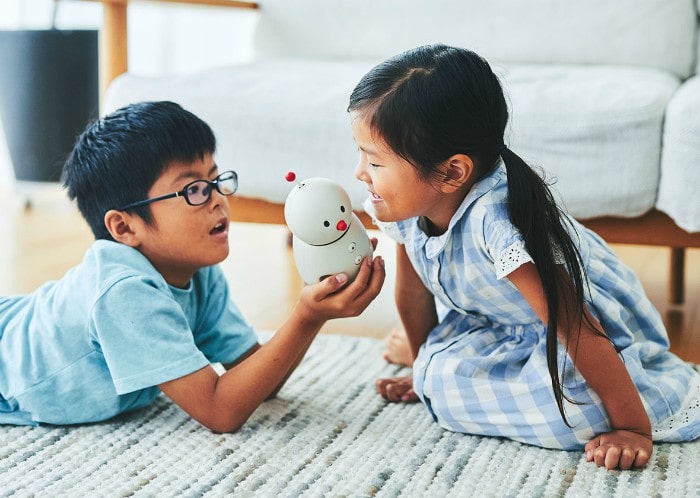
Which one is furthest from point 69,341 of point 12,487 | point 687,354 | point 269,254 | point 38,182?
point 38,182

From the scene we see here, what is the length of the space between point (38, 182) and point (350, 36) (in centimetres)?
103

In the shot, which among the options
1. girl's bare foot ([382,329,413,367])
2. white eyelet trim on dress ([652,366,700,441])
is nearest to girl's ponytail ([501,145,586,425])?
white eyelet trim on dress ([652,366,700,441])

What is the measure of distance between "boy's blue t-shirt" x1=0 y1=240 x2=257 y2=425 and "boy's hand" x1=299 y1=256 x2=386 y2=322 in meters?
0.15

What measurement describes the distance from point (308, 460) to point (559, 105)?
69 centimetres

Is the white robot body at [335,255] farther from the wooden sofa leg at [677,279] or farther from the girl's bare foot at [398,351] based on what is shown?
the wooden sofa leg at [677,279]

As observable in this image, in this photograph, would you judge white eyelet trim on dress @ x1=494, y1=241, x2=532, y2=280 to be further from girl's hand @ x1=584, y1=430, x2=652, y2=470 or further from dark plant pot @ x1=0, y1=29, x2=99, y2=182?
dark plant pot @ x1=0, y1=29, x2=99, y2=182

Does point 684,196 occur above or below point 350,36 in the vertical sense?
below

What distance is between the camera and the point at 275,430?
1134 millimetres

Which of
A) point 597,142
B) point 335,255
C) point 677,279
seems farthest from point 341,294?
point 677,279

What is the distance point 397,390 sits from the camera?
1.26 metres

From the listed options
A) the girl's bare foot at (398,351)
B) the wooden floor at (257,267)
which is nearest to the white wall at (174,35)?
the wooden floor at (257,267)

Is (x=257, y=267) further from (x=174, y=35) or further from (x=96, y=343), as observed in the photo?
(x=174, y=35)

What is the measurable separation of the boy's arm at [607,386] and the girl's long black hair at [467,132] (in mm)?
14

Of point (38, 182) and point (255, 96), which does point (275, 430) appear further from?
point (38, 182)
